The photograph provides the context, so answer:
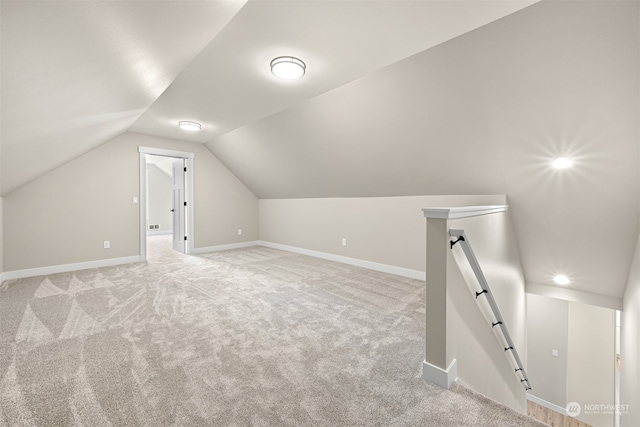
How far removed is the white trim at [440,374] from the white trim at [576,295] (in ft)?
10.6

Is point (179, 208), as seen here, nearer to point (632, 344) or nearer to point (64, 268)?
point (64, 268)

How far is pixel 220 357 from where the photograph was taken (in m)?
1.95

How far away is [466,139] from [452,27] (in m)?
1.24

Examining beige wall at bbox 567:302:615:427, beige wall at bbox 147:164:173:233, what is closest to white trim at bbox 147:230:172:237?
beige wall at bbox 147:164:173:233

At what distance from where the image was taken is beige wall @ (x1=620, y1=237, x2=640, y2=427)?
95.8 inches

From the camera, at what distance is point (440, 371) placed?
1675 millimetres

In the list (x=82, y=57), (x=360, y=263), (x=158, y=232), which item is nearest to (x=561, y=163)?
(x=360, y=263)

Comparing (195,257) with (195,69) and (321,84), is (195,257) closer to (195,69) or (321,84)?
(195,69)

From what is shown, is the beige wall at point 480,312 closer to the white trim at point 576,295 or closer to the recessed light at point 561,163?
the white trim at point 576,295

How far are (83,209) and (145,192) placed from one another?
941 millimetres

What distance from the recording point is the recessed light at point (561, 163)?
255 cm

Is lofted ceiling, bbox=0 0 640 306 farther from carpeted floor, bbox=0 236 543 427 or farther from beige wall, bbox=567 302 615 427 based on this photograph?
beige wall, bbox=567 302 615 427

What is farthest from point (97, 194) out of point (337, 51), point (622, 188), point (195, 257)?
point (622, 188)

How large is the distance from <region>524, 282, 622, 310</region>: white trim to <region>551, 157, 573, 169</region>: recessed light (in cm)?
215
